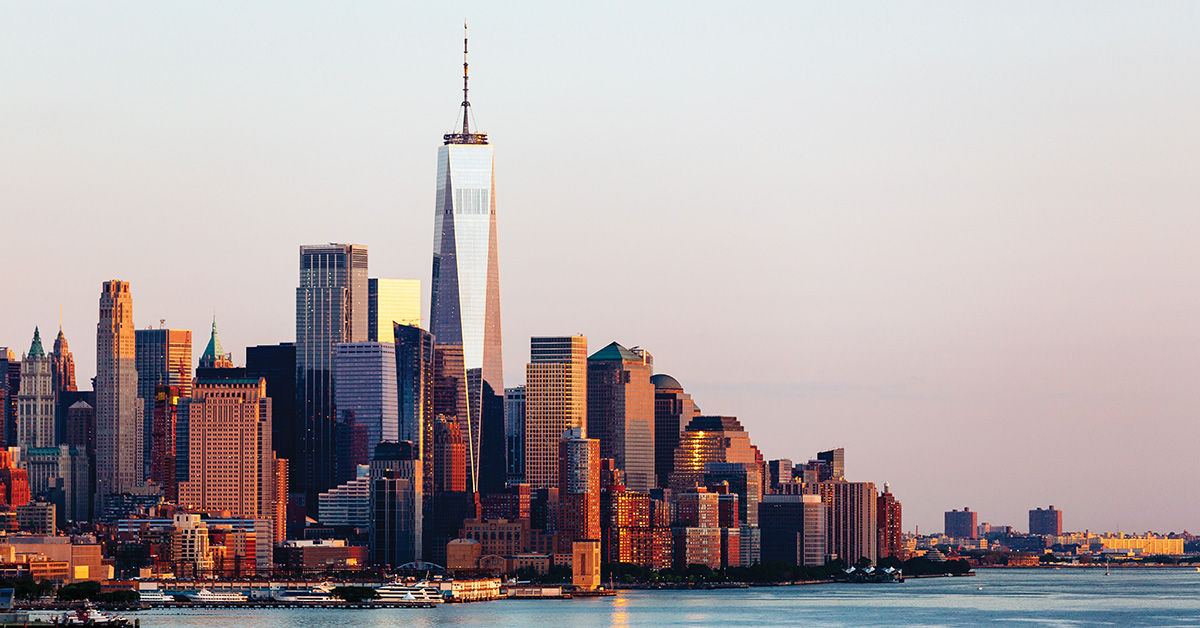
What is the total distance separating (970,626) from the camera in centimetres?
17675

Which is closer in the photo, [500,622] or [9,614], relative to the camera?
[9,614]

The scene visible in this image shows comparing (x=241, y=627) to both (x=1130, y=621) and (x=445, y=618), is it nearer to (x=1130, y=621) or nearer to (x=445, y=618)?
(x=445, y=618)

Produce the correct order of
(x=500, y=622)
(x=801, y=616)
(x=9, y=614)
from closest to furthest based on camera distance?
(x=9, y=614), (x=500, y=622), (x=801, y=616)

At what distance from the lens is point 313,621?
184 meters

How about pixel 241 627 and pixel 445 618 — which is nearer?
pixel 241 627

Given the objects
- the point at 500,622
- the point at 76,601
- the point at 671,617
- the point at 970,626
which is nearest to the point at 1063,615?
the point at 970,626

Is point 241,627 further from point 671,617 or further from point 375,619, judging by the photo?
point 671,617

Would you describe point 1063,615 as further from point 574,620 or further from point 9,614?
point 9,614

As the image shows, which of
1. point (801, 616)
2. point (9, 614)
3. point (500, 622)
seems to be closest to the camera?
point (9, 614)

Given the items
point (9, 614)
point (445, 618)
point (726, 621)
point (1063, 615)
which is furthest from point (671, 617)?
point (9, 614)

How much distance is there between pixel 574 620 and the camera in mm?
182000

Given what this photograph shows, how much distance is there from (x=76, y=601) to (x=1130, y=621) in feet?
295

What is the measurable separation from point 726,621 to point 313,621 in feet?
109

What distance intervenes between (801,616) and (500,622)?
2756 cm
